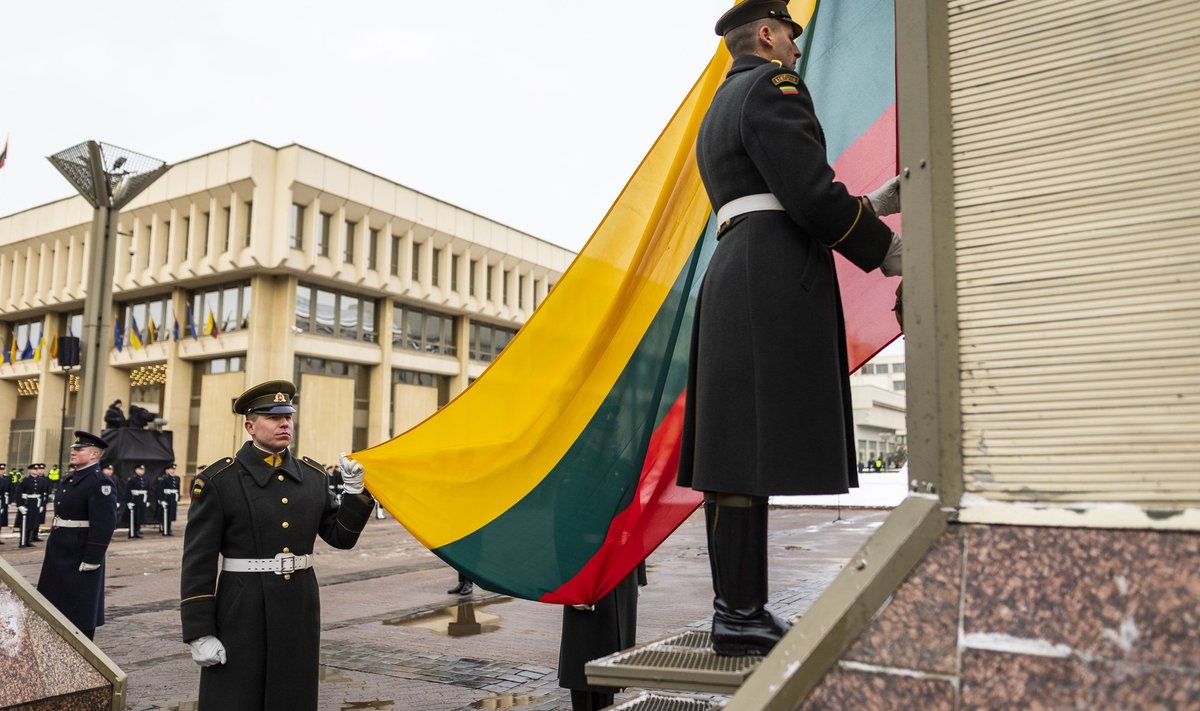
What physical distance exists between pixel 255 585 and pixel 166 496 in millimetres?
19136

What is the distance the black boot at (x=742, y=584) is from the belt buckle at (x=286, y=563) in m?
2.29

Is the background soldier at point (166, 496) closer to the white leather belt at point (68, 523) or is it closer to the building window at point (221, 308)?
the white leather belt at point (68, 523)

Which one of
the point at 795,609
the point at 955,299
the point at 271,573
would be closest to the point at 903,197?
the point at 955,299

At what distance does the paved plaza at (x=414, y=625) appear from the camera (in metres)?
5.63

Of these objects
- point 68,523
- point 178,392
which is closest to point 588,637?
point 68,523

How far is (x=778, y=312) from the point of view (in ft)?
7.96

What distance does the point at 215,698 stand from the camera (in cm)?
365

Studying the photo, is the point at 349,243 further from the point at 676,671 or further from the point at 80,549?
the point at 676,671

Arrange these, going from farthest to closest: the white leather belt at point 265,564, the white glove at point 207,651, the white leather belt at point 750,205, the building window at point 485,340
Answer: the building window at point 485,340 → the white leather belt at point 265,564 → the white glove at point 207,651 → the white leather belt at point 750,205

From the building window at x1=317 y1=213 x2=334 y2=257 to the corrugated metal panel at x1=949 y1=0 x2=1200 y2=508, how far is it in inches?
1450

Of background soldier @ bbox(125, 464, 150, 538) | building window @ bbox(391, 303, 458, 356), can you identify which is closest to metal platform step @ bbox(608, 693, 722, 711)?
background soldier @ bbox(125, 464, 150, 538)

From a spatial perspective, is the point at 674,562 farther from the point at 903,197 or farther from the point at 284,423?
the point at 903,197

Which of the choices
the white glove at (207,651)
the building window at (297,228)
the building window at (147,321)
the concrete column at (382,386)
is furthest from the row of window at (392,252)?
the white glove at (207,651)

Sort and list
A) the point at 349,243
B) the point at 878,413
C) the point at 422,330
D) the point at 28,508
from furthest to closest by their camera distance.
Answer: the point at 878,413 < the point at 422,330 < the point at 349,243 < the point at 28,508
